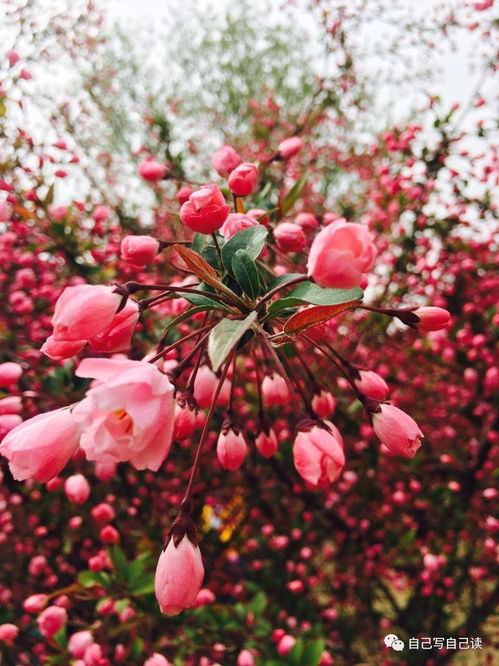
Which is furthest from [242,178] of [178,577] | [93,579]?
[93,579]

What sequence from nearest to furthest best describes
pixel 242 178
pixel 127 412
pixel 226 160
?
pixel 127 412
pixel 242 178
pixel 226 160

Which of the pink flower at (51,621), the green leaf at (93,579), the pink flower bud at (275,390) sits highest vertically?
the pink flower bud at (275,390)

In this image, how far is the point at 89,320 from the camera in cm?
62

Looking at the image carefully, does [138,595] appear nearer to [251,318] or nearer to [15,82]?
[251,318]

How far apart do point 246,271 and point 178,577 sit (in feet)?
1.45

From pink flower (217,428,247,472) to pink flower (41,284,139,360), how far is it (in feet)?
0.91

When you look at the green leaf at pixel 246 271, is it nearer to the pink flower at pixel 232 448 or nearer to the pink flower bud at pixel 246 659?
the pink flower at pixel 232 448

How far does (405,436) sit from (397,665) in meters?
2.72

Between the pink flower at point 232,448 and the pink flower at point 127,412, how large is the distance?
30 cm

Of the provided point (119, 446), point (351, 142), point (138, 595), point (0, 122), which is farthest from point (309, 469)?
point (351, 142)

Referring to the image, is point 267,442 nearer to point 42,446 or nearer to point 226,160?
point 42,446

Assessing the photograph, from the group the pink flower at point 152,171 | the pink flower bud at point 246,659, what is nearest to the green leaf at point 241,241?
the pink flower at point 152,171

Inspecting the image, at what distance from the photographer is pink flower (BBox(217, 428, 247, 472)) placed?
848mm

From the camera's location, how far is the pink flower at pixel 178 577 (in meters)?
0.60
